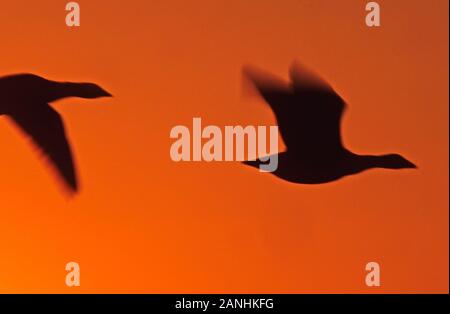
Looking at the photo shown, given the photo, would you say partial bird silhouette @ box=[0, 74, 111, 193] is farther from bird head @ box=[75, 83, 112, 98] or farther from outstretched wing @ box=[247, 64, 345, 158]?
outstretched wing @ box=[247, 64, 345, 158]

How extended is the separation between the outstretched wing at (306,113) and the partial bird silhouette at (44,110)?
0.68 metres

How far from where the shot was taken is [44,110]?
298 cm

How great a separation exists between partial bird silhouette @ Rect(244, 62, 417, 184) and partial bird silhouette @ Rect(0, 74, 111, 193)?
2.28 feet

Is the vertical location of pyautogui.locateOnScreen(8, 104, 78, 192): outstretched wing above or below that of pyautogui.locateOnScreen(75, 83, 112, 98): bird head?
below

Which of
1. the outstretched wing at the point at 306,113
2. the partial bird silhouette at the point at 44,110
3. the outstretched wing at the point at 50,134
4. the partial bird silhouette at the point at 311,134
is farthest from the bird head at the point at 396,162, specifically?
the outstretched wing at the point at 50,134

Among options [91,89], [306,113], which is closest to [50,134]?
[91,89]

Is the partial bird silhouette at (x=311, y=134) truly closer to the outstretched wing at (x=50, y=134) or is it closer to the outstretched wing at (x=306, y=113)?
the outstretched wing at (x=306, y=113)

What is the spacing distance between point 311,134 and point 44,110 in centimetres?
108

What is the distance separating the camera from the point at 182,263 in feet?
9.79

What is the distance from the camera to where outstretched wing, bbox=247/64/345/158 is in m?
2.96

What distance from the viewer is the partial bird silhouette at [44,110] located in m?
2.96

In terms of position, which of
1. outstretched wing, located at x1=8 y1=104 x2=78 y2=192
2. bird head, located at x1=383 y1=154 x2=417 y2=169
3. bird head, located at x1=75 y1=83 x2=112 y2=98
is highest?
bird head, located at x1=75 y1=83 x2=112 y2=98

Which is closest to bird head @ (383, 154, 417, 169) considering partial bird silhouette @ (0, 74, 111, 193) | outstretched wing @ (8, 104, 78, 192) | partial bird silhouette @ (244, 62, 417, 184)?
partial bird silhouette @ (244, 62, 417, 184)
